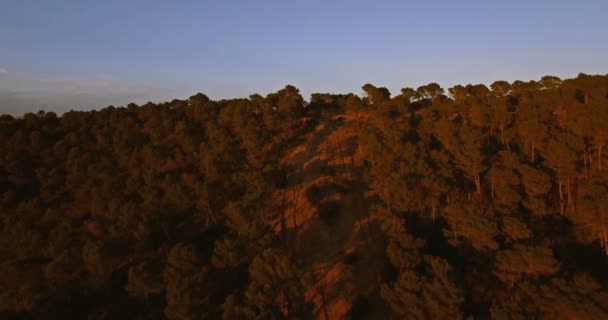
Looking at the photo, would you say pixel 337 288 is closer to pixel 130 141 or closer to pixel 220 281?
pixel 220 281

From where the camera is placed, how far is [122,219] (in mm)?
36219

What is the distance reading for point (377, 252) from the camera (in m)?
35.1

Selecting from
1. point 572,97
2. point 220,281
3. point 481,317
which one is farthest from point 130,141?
point 572,97

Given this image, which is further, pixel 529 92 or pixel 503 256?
pixel 529 92

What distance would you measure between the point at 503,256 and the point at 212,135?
43.5 meters

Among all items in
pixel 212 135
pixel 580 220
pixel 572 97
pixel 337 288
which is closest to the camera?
pixel 580 220

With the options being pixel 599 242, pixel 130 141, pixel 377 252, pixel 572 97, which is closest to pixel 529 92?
pixel 572 97

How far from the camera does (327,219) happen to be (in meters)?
39.9

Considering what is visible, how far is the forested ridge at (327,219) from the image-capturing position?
24766 millimetres

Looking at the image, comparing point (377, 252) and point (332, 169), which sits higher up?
point (332, 169)

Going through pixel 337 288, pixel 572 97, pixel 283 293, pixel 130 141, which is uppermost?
pixel 572 97

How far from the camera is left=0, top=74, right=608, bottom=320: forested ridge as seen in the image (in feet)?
81.3

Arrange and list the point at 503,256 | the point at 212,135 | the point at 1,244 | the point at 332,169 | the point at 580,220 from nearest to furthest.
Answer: the point at 503,256 → the point at 580,220 → the point at 1,244 → the point at 332,169 → the point at 212,135

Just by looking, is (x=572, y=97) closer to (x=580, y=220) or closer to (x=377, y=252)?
Result: (x=580, y=220)
